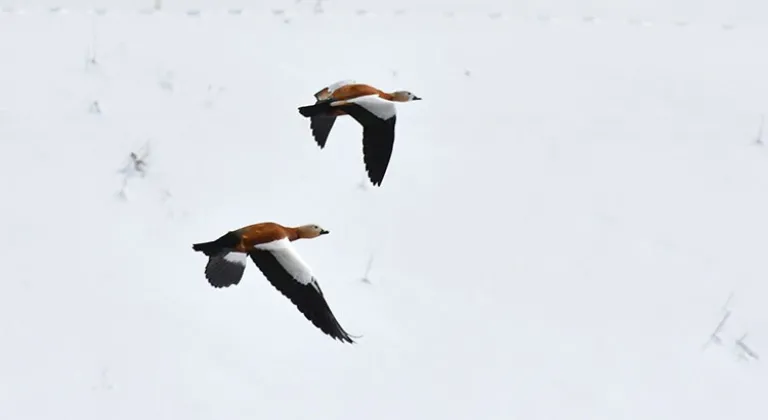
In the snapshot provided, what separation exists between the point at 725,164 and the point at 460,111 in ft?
4.89

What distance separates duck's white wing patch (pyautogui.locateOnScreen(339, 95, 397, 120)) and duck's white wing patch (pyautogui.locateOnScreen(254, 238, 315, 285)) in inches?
37.9

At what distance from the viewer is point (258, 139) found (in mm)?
7051

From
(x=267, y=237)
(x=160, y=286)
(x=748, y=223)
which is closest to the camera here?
(x=267, y=237)

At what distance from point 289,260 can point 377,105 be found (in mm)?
1084

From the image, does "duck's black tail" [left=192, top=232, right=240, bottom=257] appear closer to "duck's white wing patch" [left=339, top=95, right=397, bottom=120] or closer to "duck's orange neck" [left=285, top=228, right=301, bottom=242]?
"duck's orange neck" [left=285, top=228, right=301, bottom=242]

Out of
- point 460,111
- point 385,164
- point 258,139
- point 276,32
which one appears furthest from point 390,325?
point 276,32

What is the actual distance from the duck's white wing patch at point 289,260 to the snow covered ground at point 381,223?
2.12ft

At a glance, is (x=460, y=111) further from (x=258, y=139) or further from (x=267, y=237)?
(x=267, y=237)

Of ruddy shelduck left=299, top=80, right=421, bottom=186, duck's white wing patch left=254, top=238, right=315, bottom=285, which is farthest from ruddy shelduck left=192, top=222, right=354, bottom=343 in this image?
ruddy shelduck left=299, top=80, right=421, bottom=186

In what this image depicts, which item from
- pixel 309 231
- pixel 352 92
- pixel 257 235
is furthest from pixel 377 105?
pixel 257 235

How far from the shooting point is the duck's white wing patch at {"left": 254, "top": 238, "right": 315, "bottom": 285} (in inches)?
204

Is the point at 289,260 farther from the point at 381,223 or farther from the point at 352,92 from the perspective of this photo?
the point at 381,223

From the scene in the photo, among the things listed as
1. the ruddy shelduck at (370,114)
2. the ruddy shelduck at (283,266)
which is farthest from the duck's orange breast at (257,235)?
the ruddy shelduck at (370,114)

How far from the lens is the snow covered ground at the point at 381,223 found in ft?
18.7
